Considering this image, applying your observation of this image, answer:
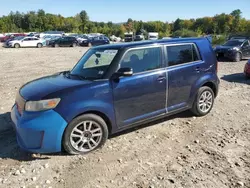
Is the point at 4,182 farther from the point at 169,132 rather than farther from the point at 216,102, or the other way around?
the point at 216,102

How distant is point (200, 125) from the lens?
514cm

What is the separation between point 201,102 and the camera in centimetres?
552

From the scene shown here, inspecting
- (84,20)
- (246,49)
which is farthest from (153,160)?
(84,20)

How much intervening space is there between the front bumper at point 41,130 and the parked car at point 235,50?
14.1 m

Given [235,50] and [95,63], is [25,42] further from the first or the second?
[95,63]

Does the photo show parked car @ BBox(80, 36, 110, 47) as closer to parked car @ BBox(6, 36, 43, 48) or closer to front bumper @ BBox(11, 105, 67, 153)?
parked car @ BBox(6, 36, 43, 48)

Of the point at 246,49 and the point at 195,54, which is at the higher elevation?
the point at 195,54

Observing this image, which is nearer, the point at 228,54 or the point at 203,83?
the point at 203,83

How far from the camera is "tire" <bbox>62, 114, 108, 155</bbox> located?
12.5ft

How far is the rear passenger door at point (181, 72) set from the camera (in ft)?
15.8

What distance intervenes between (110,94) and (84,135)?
778 mm

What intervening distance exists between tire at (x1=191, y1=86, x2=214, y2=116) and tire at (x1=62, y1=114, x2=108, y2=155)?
230cm

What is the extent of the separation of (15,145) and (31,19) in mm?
95674

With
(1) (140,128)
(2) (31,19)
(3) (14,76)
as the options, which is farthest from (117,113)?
(2) (31,19)
